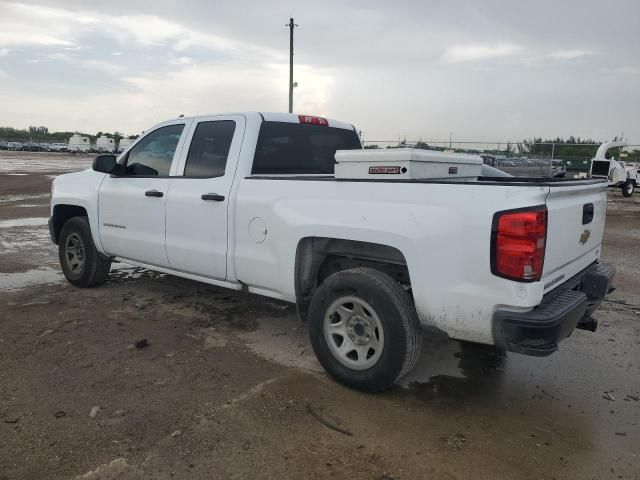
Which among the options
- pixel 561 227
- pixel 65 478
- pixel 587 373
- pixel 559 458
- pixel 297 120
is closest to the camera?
pixel 65 478

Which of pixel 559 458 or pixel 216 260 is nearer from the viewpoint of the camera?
pixel 559 458

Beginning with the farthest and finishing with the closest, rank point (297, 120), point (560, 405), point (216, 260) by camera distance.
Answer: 1. point (297, 120)
2. point (216, 260)
3. point (560, 405)

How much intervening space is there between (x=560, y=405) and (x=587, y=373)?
68cm

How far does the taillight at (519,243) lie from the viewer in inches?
116

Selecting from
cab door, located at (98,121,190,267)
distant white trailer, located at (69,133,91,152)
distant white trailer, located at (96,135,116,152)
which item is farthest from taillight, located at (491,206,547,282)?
distant white trailer, located at (96,135,116,152)

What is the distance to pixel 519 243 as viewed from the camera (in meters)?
2.95

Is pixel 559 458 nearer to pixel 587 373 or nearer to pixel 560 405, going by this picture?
pixel 560 405

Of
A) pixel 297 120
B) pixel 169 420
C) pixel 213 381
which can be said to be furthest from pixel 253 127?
pixel 169 420

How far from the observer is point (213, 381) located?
383 cm

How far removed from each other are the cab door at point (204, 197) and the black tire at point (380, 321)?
3.87ft

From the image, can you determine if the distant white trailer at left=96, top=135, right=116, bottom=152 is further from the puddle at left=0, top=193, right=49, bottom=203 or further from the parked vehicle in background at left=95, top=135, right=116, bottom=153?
the puddle at left=0, top=193, right=49, bottom=203

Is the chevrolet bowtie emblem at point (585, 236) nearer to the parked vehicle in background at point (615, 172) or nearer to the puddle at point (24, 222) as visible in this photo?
the puddle at point (24, 222)

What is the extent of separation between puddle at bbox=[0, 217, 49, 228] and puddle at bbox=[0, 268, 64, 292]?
4.35 m

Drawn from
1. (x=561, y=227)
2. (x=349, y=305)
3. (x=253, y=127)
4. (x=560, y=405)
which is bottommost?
(x=560, y=405)
